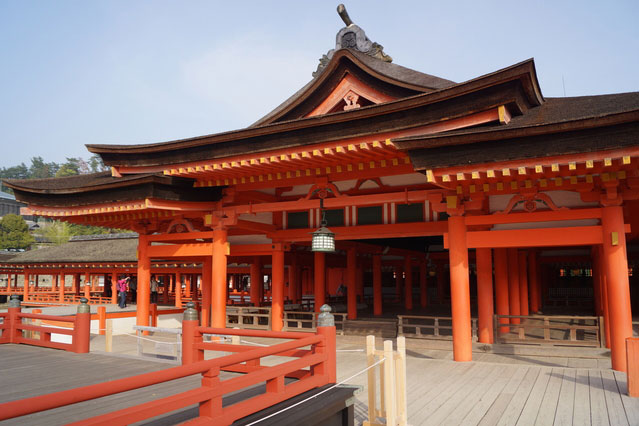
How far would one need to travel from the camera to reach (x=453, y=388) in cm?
833

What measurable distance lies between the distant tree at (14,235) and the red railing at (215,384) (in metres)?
66.6

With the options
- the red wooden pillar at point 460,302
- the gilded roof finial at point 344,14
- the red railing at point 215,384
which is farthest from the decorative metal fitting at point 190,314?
the gilded roof finial at point 344,14

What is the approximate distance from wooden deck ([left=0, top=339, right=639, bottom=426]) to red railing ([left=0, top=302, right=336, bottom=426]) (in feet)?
2.44

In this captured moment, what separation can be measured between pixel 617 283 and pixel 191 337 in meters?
8.11

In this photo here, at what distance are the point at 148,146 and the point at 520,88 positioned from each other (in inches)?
391

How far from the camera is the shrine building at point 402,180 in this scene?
911 centimetres

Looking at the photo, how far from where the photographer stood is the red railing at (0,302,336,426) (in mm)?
3506

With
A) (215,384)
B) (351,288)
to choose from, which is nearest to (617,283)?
(215,384)

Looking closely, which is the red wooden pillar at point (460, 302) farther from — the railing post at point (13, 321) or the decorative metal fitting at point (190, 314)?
the railing post at point (13, 321)

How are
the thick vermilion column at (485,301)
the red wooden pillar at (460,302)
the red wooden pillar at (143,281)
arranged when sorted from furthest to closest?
the red wooden pillar at (143,281), the thick vermilion column at (485,301), the red wooden pillar at (460,302)

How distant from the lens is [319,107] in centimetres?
1341

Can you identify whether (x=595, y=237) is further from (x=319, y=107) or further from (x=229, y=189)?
(x=229, y=189)

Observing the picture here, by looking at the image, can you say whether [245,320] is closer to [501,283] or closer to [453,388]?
[501,283]

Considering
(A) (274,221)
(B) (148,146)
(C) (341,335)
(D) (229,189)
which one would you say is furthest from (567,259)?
(B) (148,146)
